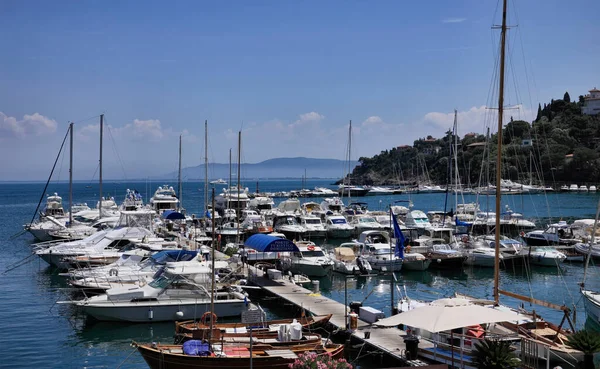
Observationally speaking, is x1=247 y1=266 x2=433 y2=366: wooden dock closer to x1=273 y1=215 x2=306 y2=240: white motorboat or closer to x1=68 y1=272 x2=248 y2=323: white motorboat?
x1=68 y1=272 x2=248 y2=323: white motorboat

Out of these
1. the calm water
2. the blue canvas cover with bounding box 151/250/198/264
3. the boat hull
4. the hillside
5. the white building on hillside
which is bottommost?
the calm water

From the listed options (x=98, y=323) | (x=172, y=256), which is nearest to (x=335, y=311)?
(x=172, y=256)

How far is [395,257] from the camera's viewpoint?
139 ft

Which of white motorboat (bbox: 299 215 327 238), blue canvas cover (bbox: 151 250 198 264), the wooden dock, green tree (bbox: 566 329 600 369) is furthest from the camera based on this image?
white motorboat (bbox: 299 215 327 238)

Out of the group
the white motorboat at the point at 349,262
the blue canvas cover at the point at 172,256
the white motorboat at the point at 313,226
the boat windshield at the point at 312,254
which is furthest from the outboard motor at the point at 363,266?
the white motorboat at the point at 313,226

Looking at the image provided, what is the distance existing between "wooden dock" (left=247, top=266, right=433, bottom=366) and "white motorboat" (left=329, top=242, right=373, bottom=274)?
656 centimetres

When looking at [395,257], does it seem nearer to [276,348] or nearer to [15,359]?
[276,348]

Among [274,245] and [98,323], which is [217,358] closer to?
[98,323]

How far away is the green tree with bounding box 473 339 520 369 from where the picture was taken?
16.5m

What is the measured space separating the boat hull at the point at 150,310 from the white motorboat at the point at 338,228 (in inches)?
1413

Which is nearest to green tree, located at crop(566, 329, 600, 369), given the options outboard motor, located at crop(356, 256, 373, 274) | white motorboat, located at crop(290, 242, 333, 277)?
white motorboat, located at crop(290, 242, 333, 277)

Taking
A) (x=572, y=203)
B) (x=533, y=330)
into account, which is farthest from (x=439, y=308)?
(x=572, y=203)

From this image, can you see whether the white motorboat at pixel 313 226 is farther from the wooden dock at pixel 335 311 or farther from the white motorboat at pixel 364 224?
the wooden dock at pixel 335 311

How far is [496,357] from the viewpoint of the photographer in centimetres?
1659
